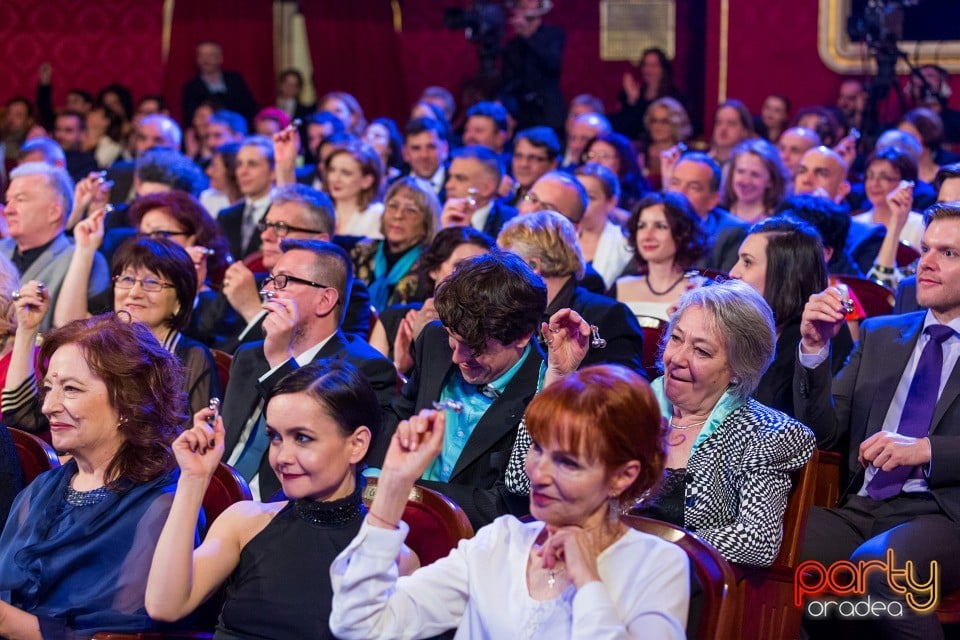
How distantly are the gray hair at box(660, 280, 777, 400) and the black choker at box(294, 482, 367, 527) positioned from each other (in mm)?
960

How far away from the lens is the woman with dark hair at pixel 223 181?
23.2 feet

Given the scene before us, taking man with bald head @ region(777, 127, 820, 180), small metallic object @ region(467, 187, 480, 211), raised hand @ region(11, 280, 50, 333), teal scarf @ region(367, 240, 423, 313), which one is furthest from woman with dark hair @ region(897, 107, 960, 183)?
raised hand @ region(11, 280, 50, 333)

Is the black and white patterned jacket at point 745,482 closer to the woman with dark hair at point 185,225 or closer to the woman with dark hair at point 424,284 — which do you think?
the woman with dark hair at point 424,284

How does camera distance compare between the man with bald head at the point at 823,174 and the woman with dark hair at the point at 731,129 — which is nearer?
the man with bald head at the point at 823,174

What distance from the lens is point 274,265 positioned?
427 cm

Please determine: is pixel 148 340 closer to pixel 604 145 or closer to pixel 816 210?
pixel 816 210

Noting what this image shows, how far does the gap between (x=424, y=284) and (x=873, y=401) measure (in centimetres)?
174

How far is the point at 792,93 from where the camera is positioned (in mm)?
10539

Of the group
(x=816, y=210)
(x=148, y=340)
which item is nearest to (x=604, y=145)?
(x=816, y=210)

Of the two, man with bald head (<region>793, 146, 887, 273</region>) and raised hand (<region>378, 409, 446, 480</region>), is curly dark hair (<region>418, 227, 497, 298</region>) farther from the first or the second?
man with bald head (<region>793, 146, 887, 273</region>)

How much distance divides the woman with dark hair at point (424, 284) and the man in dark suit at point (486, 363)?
2.88 feet

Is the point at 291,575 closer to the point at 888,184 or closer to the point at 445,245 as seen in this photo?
the point at 445,245

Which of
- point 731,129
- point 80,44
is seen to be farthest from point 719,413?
point 80,44

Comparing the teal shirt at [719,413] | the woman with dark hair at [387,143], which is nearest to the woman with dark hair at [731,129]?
the woman with dark hair at [387,143]
